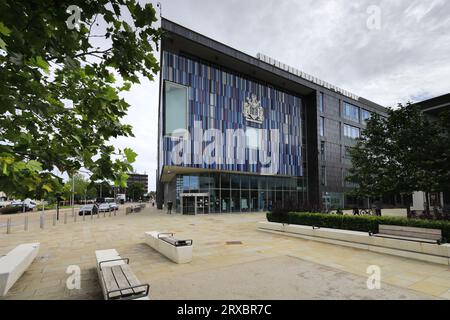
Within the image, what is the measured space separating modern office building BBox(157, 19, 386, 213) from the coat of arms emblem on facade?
14 centimetres

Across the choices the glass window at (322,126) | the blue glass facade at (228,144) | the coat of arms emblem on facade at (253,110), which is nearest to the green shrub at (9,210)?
the blue glass facade at (228,144)

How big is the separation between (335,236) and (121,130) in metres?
9.83

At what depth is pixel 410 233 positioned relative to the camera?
Result: 868 centimetres

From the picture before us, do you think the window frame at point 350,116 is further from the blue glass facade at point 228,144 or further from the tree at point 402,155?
the tree at point 402,155

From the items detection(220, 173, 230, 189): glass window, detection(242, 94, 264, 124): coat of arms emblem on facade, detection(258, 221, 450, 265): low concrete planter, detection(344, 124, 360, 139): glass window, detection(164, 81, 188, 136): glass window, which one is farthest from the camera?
detection(344, 124, 360, 139): glass window

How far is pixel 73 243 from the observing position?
1170 centimetres

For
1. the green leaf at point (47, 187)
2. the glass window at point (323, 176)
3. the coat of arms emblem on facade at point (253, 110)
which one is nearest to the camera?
the green leaf at point (47, 187)

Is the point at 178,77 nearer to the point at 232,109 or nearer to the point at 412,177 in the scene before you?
the point at 232,109

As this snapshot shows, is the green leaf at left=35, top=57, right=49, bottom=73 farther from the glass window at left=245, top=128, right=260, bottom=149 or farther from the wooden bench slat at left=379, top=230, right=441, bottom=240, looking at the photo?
the glass window at left=245, top=128, right=260, bottom=149

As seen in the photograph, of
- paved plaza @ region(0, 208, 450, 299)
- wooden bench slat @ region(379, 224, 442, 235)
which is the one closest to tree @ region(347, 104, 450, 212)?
wooden bench slat @ region(379, 224, 442, 235)

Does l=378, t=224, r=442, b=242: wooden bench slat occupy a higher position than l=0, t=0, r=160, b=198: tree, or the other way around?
l=0, t=0, r=160, b=198: tree

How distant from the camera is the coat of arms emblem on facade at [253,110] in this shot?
35.9m

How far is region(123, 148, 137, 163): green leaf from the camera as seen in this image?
9.87 feet

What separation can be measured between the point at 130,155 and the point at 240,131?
32029 millimetres
